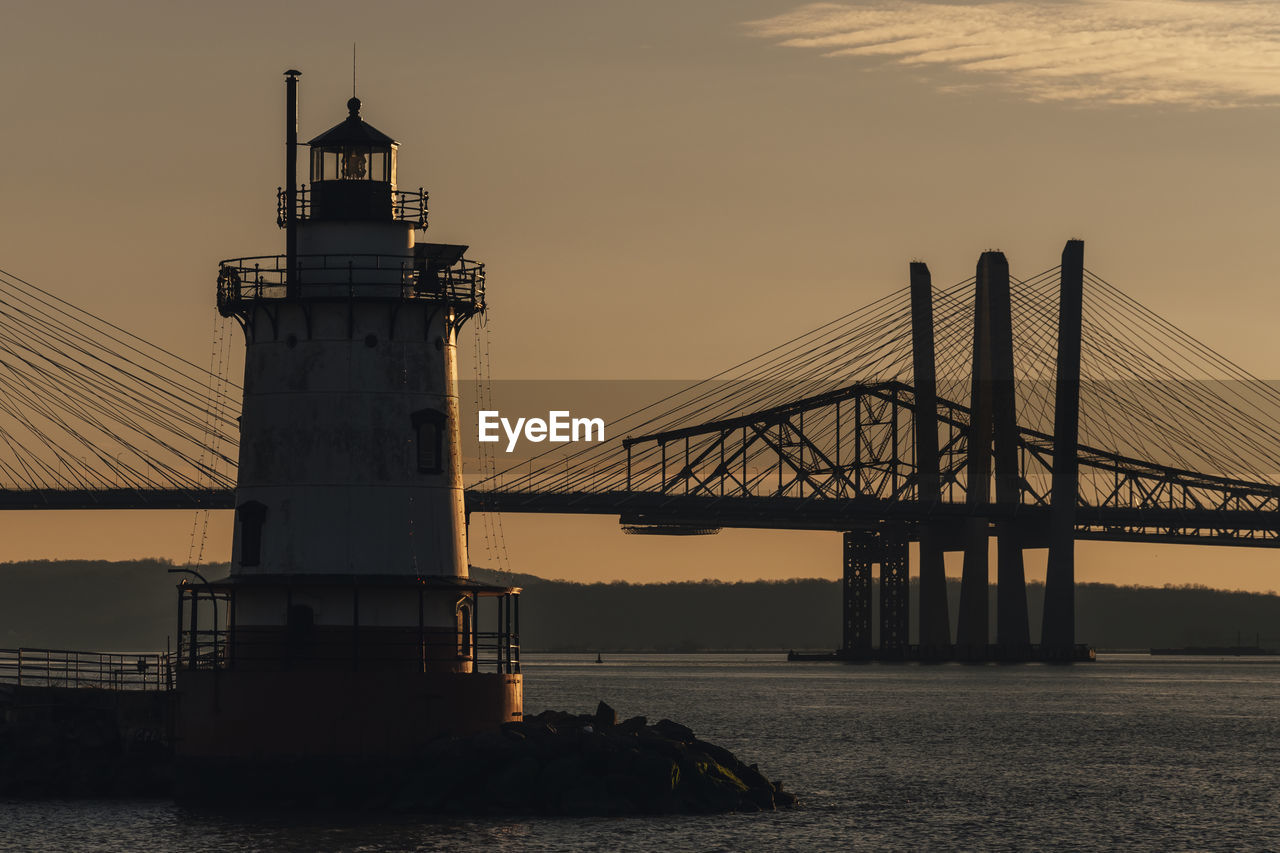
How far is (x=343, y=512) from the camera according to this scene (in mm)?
31984

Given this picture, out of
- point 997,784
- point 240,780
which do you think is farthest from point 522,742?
point 997,784

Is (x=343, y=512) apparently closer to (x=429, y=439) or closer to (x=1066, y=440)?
(x=429, y=439)

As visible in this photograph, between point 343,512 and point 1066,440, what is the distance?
7849 centimetres

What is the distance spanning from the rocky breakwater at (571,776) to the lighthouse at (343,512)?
2.02 ft

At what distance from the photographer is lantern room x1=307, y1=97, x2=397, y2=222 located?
32.8 meters

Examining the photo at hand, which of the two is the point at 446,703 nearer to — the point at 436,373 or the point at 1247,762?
the point at 436,373

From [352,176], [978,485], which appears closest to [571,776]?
[352,176]

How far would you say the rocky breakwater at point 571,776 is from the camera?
31.5m

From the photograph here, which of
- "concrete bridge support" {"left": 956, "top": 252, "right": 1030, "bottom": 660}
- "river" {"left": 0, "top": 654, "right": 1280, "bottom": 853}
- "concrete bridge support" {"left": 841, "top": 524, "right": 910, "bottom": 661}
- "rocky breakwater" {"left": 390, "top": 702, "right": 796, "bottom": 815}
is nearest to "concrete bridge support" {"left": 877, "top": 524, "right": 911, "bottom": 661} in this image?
"concrete bridge support" {"left": 841, "top": 524, "right": 910, "bottom": 661}

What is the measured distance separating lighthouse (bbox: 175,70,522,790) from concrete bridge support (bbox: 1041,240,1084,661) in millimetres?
74945

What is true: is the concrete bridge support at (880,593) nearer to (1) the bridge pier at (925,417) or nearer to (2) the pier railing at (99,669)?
(1) the bridge pier at (925,417)

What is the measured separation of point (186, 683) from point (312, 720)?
2.19 m

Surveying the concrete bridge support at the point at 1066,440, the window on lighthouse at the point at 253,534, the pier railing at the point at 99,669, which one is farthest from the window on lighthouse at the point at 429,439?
the concrete bridge support at the point at 1066,440

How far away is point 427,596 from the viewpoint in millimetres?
32500
